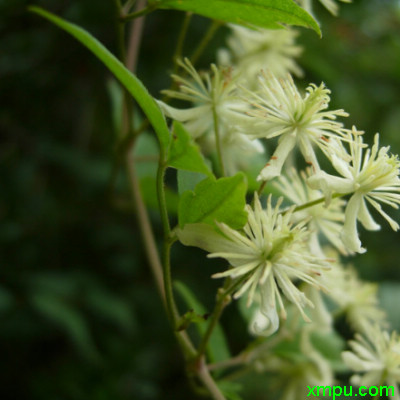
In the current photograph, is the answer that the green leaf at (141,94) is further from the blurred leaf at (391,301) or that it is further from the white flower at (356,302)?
the blurred leaf at (391,301)

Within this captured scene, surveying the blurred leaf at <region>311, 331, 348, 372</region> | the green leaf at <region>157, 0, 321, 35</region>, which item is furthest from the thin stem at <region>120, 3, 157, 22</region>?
the blurred leaf at <region>311, 331, 348, 372</region>

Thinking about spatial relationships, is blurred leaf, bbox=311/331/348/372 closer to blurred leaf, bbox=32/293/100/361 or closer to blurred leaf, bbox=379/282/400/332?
blurred leaf, bbox=379/282/400/332

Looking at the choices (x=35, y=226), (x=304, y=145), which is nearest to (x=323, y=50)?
(x=35, y=226)

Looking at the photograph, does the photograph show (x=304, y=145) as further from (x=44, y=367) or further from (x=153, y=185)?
(x=44, y=367)

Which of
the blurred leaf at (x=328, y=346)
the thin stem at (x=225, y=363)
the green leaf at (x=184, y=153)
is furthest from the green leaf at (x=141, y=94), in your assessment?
the blurred leaf at (x=328, y=346)

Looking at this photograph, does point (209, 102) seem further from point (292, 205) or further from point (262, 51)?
point (262, 51)

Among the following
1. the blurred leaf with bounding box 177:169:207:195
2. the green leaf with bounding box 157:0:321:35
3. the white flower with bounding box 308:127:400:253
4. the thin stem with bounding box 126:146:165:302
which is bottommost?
the thin stem with bounding box 126:146:165:302
